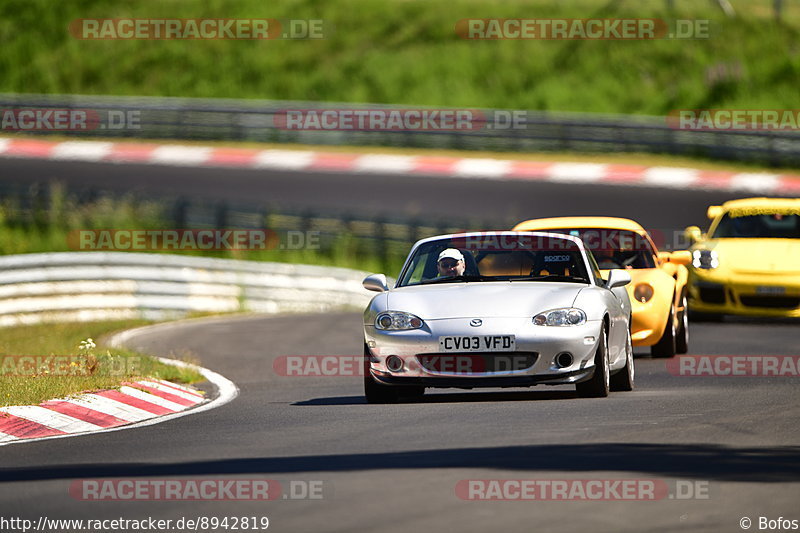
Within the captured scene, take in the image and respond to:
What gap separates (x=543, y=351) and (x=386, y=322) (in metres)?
1.13

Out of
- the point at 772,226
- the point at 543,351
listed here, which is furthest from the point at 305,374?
the point at 772,226

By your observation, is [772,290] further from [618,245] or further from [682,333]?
[618,245]

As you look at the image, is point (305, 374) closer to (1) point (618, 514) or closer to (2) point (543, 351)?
(2) point (543, 351)

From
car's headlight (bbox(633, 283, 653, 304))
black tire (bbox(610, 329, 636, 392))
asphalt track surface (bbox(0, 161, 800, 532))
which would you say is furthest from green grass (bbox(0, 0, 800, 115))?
black tire (bbox(610, 329, 636, 392))

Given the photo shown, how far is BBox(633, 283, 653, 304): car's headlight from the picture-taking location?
1452 centimetres

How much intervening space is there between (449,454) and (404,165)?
21747 mm

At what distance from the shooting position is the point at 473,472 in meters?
7.62

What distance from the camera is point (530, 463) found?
7.88m

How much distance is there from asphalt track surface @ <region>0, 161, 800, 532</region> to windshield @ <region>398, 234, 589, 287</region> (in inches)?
35.5
